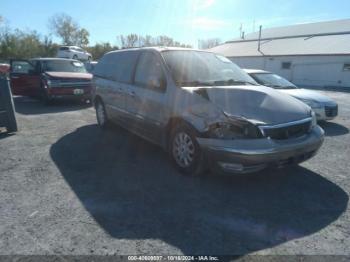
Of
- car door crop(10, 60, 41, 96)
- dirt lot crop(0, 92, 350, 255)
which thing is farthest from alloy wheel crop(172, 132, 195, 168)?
car door crop(10, 60, 41, 96)

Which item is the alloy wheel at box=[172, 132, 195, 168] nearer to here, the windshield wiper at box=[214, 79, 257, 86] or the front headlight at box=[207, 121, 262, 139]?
the front headlight at box=[207, 121, 262, 139]

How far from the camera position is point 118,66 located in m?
5.95

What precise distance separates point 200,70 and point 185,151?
4.62 ft

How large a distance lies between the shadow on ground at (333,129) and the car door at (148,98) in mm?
4501

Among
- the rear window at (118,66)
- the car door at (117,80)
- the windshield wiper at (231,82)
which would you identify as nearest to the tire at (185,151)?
the windshield wiper at (231,82)

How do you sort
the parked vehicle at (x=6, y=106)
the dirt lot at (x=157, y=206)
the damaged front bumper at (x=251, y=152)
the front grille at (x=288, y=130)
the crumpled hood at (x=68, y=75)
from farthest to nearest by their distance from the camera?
1. the crumpled hood at (x=68, y=75)
2. the parked vehicle at (x=6, y=106)
3. the front grille at (x=288, y=130)
4. the damaged front bumper at (x=251, y=152)
5. the dirt lot at (x=157, y=206)

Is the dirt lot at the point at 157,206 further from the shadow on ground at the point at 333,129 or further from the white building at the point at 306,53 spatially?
the white building at the point at 306,53

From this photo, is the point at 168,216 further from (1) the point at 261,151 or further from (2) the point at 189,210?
(1) the point at 261,151

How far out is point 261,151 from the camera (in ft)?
10.9

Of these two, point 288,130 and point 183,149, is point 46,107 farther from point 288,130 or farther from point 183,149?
point 288,130

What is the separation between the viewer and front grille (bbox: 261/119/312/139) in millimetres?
3430

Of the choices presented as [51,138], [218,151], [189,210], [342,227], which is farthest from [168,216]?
[51,138]

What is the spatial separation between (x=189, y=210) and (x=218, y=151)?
795 mm

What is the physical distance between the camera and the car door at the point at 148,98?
14.5 ft
